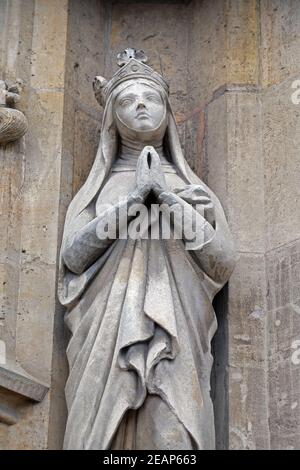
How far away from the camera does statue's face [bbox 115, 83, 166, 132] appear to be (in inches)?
245

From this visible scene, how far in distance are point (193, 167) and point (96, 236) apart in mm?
805

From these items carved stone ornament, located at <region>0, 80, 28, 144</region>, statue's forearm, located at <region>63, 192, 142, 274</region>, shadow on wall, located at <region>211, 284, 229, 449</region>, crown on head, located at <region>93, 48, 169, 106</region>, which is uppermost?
crown on head, located at <region>93, 48, 169, 106</region>

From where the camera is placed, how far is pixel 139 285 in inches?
229

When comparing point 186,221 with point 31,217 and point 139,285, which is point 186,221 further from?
point 31,217

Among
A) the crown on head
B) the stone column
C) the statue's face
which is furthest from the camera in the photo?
the crown on head

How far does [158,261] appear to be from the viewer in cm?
591

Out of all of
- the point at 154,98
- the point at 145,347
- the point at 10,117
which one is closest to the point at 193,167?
the point at 154,98

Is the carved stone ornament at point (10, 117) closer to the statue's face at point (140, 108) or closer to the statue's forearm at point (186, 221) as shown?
the statue's face at point (140, 108)

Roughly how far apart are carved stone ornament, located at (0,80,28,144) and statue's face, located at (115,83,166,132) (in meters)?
0.39

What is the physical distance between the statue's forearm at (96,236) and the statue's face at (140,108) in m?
0.42

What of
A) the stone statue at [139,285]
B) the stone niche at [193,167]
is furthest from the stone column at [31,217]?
the stone statue at [139,285]

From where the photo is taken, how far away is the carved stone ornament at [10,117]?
20.6ft

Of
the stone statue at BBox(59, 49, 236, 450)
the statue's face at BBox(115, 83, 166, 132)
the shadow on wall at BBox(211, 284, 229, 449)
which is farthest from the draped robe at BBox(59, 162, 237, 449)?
the statue's face at BBox(115, 83, 166, 132)

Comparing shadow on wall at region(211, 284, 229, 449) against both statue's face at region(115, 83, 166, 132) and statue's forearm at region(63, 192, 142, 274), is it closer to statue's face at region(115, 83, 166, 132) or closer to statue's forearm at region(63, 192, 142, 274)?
statue's forearm at region(63, 192, 142, 274)
